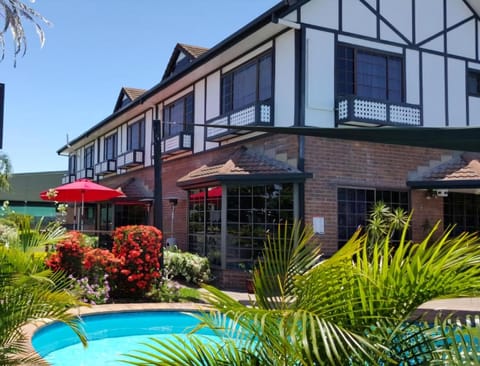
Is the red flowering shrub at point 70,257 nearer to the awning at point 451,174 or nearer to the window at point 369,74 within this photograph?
the window at point 369,74

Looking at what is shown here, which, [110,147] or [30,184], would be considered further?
[30,184]

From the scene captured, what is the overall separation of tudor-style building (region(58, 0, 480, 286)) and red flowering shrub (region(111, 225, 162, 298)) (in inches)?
112

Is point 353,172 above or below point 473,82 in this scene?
below

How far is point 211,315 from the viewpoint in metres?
2.75

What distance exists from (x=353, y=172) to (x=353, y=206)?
918mm

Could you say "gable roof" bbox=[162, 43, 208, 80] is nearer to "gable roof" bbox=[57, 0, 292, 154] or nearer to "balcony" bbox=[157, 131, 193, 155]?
"gable roof" bbox=[57, 0, 292, 154]

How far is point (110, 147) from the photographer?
28250mm

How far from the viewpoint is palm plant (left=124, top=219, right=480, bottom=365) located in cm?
217

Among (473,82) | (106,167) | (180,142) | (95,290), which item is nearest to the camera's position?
(95,290)

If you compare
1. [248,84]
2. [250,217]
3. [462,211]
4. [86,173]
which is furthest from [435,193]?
[86,173]

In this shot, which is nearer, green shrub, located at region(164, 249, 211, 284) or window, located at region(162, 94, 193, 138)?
green shrub, located at region(164, 249, 211, 284)

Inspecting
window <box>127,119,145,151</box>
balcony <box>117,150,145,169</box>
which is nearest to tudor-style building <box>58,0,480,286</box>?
balcony <box>117,150,145,169</box>

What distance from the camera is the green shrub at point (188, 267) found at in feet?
44.7

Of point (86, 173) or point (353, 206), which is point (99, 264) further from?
point (86, 173)
